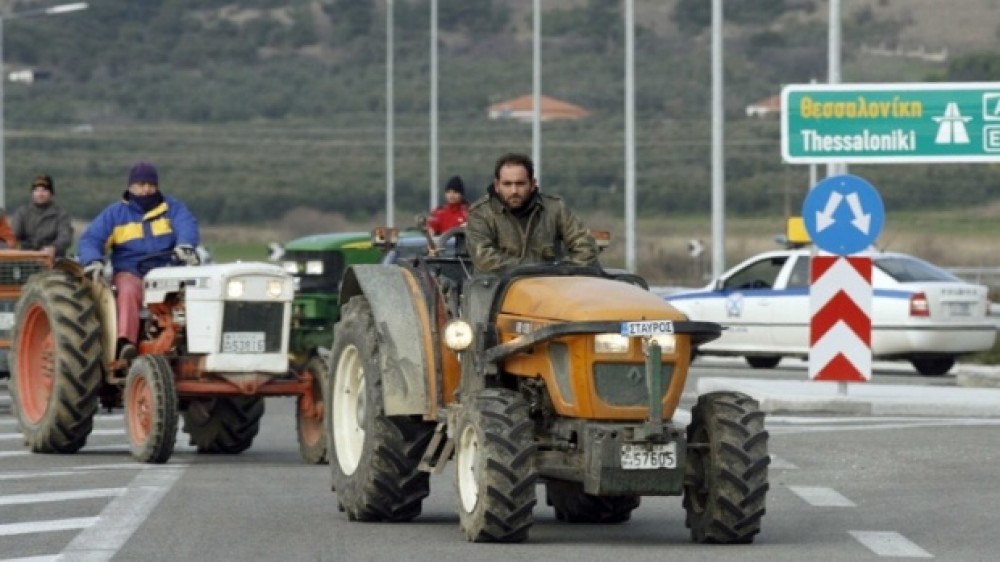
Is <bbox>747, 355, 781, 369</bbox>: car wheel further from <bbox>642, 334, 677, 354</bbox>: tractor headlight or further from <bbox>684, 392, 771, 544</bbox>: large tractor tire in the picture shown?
<bbox>642, 334, 677, 354</bbox>: tractor headlight

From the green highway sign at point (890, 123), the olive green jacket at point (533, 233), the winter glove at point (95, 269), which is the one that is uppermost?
the green highway sign at point (890, 123)

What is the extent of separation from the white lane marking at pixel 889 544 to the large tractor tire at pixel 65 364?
735 cm

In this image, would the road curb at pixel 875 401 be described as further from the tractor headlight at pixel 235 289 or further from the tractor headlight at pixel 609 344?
the tractor headlight at pixel 609 344

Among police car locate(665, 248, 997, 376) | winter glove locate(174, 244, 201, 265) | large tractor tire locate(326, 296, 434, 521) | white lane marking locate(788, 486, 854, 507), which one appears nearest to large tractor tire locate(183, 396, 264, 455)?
winter glove locate(174, 244, 201, 265)

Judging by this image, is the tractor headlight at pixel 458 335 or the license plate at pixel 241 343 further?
the license plate at pixel 241 343

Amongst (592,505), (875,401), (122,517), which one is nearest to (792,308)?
(875,401)

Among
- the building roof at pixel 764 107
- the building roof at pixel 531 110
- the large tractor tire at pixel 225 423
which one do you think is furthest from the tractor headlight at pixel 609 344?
the building roof at pixel 531 110

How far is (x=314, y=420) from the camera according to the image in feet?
67.2

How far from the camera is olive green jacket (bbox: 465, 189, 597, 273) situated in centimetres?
1552

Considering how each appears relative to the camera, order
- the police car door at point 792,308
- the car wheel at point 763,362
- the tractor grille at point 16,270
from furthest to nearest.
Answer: the car wheel at point 763,362
the police car door at point 792,308
the tractor grille at point 16,270

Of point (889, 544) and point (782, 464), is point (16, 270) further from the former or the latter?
point (889, 544)

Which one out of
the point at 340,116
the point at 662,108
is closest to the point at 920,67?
the point at 662,108

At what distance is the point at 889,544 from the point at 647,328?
67.7 inches

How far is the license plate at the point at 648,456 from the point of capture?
46.6ft
